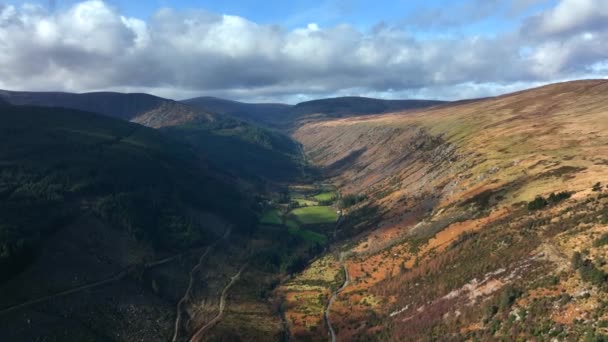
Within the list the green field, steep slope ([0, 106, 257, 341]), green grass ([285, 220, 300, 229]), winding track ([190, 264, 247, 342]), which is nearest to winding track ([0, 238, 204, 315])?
steep slope ([0, 106, 257, 341])

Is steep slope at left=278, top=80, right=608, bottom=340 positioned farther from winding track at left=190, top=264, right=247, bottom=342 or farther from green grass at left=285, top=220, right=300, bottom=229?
green grass at left=285, top=220, right=300, bottom=229

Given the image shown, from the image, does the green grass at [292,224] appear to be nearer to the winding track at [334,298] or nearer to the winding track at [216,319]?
the winding track at [334,298]

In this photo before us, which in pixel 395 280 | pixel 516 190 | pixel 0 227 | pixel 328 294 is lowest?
pixel 328 294

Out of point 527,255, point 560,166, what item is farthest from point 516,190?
point 527,255

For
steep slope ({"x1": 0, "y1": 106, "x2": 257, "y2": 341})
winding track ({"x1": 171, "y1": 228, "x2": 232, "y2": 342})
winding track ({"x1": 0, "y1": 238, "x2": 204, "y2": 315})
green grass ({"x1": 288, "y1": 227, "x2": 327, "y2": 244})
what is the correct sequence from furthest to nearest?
green grass ({"x1": 288, "y1": 227, "x2": 327, "y2": 244})
winding track ({"x1": 171, "y1": 228, "x2": 232, "y2": 342})
steep slope ({"x1": 0, "y1": 106, "x2": 257, "y2": 341})
winding track ({"x1": 0, "y1": 238, "x2": 204, "y2": 315})

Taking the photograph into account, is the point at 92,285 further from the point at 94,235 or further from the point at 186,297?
the point at 94,235

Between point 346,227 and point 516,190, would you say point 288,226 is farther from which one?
point 516,190
